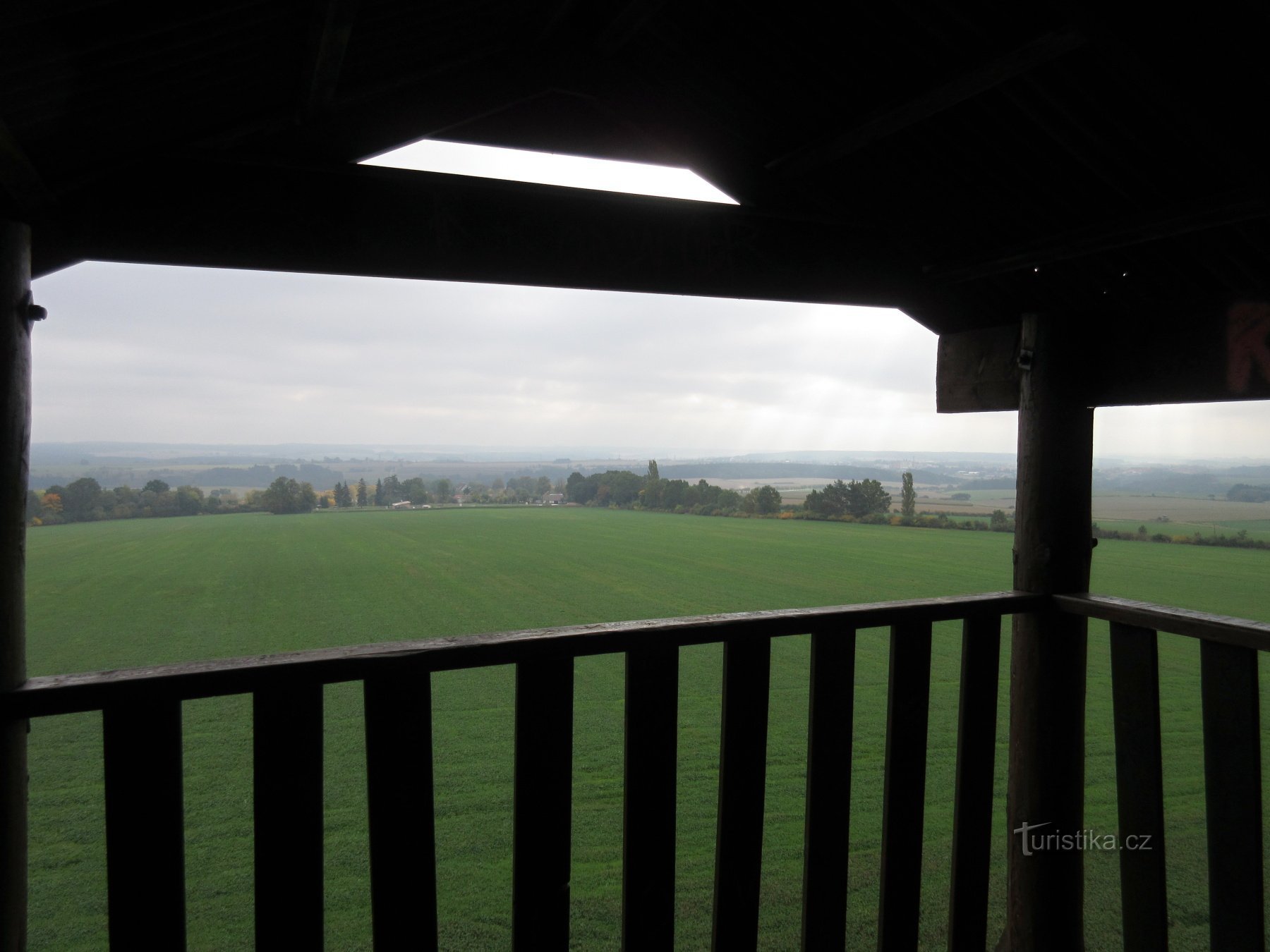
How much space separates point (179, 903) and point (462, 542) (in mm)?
38950

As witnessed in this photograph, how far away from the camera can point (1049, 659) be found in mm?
2146

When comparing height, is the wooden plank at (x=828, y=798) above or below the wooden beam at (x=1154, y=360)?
below

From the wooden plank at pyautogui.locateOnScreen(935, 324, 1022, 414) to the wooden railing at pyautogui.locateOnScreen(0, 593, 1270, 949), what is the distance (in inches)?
27.8

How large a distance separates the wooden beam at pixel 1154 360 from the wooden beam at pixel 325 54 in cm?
194

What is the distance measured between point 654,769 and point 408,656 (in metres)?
0.58

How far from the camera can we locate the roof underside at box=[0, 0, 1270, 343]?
139 cm

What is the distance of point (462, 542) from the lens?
39.3 meters

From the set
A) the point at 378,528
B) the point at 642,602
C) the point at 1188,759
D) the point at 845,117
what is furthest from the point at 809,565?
the point at 845,117

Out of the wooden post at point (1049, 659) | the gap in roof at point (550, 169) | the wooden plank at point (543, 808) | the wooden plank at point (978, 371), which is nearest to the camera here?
the wooden plank at point (543, 808)

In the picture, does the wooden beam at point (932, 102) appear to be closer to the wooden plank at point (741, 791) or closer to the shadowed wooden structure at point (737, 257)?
the shadowed wooden structure at point (737, 257)

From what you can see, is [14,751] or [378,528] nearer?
[14,751]

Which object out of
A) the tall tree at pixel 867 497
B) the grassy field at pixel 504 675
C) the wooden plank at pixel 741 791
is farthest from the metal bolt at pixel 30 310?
the tall tree at pixel 867 497

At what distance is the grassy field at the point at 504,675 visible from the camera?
25.9 ft

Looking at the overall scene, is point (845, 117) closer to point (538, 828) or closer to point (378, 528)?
point (538, 828)
